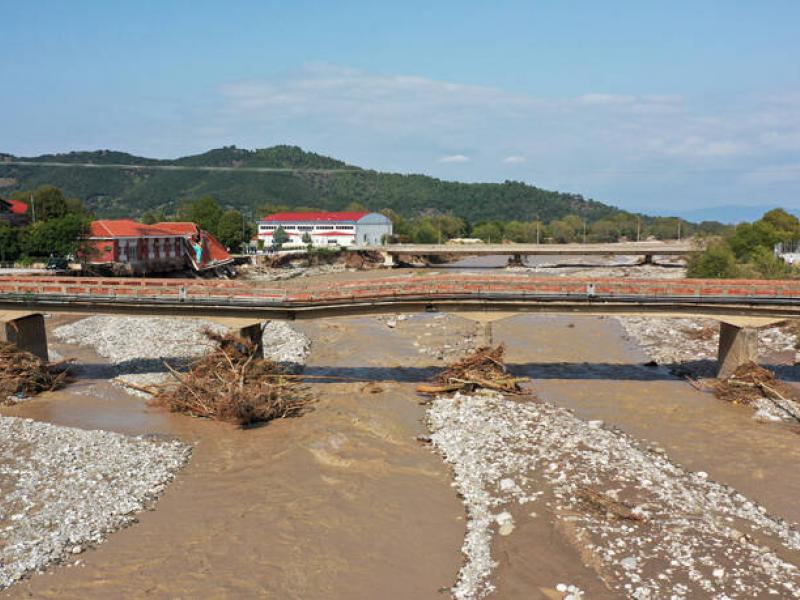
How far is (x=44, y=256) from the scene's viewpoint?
73.3 metres

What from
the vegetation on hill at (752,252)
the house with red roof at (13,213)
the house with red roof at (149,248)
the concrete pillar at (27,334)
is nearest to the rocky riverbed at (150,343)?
the concrete pillar at (27,334)

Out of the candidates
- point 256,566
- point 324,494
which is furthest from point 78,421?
point 256,566

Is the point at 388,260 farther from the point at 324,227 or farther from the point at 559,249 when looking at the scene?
the point at 559,249

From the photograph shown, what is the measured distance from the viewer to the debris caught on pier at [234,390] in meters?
27.5

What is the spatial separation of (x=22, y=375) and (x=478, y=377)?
21869 mm

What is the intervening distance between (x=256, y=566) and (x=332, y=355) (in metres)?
25.7

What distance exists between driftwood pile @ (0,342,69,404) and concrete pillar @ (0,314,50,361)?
80cm

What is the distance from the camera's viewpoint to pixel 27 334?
34688 millimetres

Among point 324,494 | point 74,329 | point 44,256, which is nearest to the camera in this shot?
point 324,494

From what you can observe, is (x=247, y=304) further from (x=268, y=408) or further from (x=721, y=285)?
(x=721, y=285)

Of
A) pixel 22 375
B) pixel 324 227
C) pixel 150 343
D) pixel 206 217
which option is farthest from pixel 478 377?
pixel 324 227

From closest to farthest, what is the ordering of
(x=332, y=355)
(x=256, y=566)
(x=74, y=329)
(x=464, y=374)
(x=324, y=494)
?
(x=256, y=566)
(x=324, y=494)
(x=464, y=374)
(x=332, y=355)
(x=74, y=329)

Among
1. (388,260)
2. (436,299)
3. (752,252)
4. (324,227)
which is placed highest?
(324,227)

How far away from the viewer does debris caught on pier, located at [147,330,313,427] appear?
90.3ft
